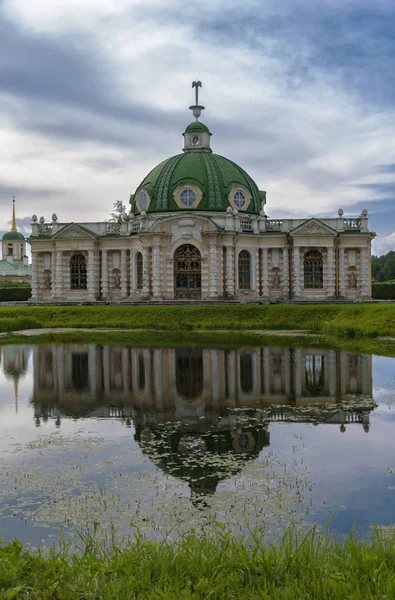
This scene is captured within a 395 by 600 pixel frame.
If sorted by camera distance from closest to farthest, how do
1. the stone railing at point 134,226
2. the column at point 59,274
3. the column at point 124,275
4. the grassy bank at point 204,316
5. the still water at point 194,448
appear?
the still water at point 194,448 → the grassy bank at point 204,316 → the stone railing at point 134,226 → the column at point 124,275 → the column at point 59,274

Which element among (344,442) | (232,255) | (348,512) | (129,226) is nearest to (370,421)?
(344,442)

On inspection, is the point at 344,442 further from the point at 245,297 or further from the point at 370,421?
the point at 245,297

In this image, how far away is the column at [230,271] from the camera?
55406 millimetres

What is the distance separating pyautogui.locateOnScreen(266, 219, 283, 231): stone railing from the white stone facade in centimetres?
9

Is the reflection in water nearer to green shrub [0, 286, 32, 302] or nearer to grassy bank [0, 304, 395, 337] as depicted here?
grassy bank [0, 304, 395, 337]

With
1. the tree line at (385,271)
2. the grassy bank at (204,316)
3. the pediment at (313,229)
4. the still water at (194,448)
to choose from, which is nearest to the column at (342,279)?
the pediment at (313,229)

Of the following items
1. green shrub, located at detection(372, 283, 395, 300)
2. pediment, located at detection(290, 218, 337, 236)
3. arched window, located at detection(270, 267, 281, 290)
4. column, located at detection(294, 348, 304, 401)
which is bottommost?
column, located at detection(294, 348, 304, 401)

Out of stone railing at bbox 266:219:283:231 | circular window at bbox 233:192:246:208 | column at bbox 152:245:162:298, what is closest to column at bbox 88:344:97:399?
column at bbox 152:245:162:298

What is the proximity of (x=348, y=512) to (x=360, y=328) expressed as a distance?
27224 millimetres

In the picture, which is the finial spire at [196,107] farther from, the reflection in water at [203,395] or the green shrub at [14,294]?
the reflection in water at [203,395]

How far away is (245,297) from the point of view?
5631cm

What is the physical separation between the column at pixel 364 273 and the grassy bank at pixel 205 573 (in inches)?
1996

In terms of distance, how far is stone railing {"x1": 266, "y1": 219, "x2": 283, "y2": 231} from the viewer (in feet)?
191

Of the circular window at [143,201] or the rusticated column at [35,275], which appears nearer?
the circular window at [143,201]
